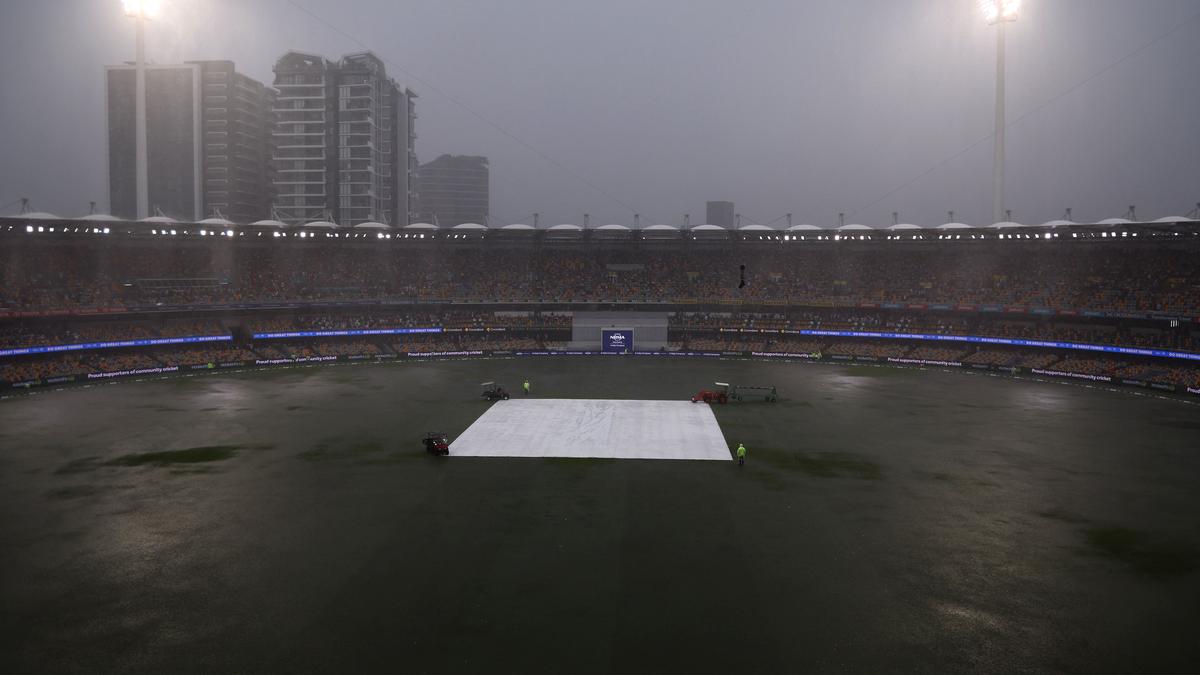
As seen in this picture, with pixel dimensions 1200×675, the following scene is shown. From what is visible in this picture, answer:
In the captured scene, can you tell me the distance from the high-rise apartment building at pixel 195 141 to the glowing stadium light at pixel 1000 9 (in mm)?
138071

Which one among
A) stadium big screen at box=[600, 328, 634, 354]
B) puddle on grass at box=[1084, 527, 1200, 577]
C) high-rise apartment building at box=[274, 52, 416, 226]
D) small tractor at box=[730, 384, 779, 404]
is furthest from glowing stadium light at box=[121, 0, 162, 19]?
puddle on grass at box=[1084, 527, 1200, 577]

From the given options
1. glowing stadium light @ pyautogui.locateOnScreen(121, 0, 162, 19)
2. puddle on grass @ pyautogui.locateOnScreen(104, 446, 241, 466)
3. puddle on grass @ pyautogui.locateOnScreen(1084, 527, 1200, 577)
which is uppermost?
glowing stadium light @ pyautogui.locateOnScreen(121, 0, 162, 19)

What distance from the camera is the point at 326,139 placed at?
5399 inches

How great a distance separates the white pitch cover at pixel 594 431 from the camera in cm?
3362

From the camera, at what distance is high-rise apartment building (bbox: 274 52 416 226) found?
134125mm

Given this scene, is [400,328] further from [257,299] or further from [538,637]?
[538,637]

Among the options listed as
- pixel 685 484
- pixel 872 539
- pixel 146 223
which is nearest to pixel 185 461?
pixel 685 484

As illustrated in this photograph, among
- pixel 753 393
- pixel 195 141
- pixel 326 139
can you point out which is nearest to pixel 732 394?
pixel 753 393

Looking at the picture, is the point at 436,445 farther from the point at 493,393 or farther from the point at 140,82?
the point at 140,82

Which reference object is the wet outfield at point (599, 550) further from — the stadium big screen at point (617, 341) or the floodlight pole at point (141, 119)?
the floodlight pole at point (141, 119)

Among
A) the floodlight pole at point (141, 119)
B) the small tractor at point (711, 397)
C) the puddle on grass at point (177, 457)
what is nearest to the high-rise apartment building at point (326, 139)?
the floodlight pole at point (141, 119)

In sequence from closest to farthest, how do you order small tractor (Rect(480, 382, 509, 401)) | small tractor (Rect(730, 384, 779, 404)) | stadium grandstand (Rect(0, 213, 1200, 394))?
1. small tractor (Rect(480, 382, 509, 401))
2. small tractor (Rect(730, 384, 779, 404))
3. stadium grandstand (Rect(0, 213, 1200, 394))

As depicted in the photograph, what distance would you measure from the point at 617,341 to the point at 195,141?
120m

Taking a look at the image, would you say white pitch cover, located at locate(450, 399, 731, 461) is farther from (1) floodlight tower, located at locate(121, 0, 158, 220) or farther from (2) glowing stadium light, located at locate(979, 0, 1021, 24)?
(2) glowing stadium light, located at locate(979, 0, 1021, 24)
